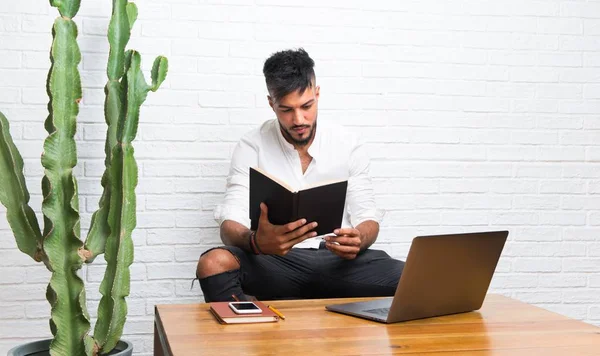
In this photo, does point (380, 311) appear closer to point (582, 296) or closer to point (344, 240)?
point (344, 240)

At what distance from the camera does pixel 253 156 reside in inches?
122

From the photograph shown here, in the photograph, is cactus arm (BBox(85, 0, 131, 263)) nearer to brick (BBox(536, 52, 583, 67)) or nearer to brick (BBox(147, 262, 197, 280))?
brick (BBox(147, 262, 197, 280))

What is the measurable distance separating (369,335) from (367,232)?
1173 millimetres

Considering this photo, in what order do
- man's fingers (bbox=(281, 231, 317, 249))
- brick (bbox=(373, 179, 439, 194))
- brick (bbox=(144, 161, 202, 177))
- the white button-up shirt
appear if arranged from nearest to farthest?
man's fingers (bbox=(281, 231, 317, 249)), the white button-up shirt, brick (bbox=(144, 161, 202, 177)), brick (bbox=(373, 179, 439, 194))

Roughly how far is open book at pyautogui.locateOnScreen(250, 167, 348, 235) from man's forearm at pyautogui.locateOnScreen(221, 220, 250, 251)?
0.74 ft

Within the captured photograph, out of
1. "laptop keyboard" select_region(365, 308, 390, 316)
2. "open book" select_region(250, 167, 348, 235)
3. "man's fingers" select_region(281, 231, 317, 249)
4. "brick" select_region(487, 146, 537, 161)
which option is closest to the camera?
"laptop keyboard" select_region(365, 308, 390, 316)

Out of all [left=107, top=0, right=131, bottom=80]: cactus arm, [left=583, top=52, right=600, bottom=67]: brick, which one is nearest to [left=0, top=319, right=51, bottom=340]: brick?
[left=107, top=0, right=131, bottom=80]: cactus arm

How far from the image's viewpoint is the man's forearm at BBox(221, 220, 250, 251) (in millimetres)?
2812

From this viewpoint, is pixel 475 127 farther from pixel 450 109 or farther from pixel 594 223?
pixel 594 223

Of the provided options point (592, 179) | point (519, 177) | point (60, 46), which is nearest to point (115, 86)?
point (60, 46)

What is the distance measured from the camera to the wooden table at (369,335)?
1707 mm

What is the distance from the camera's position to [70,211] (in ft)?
8.21

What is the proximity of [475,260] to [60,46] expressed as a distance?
148cm

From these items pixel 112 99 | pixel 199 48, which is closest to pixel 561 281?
pixel 199 48
